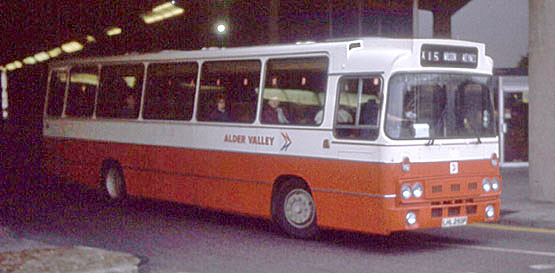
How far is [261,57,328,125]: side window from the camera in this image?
37.4 feet

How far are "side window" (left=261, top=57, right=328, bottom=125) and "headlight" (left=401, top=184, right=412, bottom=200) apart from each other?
164cm

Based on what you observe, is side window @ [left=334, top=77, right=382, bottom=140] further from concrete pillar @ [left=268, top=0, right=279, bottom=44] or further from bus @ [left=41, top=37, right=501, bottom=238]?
concrete pillar @ [left=268, top=0, right=279, bottom=44]

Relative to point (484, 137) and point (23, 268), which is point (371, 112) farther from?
point (23, 268)

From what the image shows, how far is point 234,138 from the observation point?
12852 mm

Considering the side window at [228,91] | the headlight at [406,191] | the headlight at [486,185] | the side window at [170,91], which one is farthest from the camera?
the side window at [170,91]

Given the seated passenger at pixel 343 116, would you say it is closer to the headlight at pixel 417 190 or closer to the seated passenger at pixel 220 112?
the headlight at pixel 417 190

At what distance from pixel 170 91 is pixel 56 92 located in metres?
4.76

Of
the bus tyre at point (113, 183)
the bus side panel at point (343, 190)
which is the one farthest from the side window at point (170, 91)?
the bus side panel at point (343, 190)

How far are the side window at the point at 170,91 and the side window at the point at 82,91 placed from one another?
2.17 m

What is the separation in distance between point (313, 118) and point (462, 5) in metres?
12.7

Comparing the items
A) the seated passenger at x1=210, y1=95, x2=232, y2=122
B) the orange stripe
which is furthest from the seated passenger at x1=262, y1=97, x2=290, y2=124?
the seated passenger at x1=210, y1=95, x2=232, y2=122

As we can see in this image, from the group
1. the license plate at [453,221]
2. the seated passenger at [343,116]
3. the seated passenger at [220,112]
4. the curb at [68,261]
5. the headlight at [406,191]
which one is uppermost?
the seated passenger at [220,112]

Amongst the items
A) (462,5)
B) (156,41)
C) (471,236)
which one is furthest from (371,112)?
(156,41)

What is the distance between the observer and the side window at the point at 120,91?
15.5 metres
